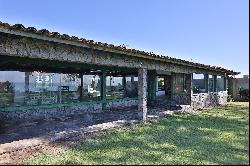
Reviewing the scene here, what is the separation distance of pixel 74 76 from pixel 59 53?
295 inches

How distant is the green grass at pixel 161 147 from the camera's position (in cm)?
682

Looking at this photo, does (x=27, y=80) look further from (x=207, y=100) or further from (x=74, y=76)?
(x=207, y=100)

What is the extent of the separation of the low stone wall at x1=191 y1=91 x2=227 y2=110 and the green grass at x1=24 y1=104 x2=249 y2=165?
292 inches

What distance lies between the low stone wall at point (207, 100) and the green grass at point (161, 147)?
24.4 ft

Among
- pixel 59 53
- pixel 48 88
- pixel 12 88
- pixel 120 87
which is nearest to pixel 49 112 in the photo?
pixel 48 88

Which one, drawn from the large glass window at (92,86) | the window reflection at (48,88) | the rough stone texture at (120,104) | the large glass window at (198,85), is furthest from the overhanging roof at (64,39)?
the large glass window at (198,85)

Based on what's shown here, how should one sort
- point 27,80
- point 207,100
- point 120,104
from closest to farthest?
point 27,80, point 120,104, point 207,100

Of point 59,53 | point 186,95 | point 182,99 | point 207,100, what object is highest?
point 59,53

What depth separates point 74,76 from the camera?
1599 cm

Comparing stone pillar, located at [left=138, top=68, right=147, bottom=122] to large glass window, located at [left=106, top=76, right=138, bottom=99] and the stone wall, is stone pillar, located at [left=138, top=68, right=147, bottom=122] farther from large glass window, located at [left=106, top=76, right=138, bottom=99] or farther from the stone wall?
the stone wall

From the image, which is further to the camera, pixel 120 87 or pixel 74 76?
pixel 120 87

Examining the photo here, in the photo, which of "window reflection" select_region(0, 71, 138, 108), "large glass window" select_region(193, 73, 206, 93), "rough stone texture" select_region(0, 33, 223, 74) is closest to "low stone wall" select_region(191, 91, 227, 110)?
"large glass window" select_region(193, 73, 206, 93)

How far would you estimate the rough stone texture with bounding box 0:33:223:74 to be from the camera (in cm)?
727

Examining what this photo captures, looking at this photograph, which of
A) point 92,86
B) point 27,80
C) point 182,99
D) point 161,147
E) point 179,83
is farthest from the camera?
point 179,83
